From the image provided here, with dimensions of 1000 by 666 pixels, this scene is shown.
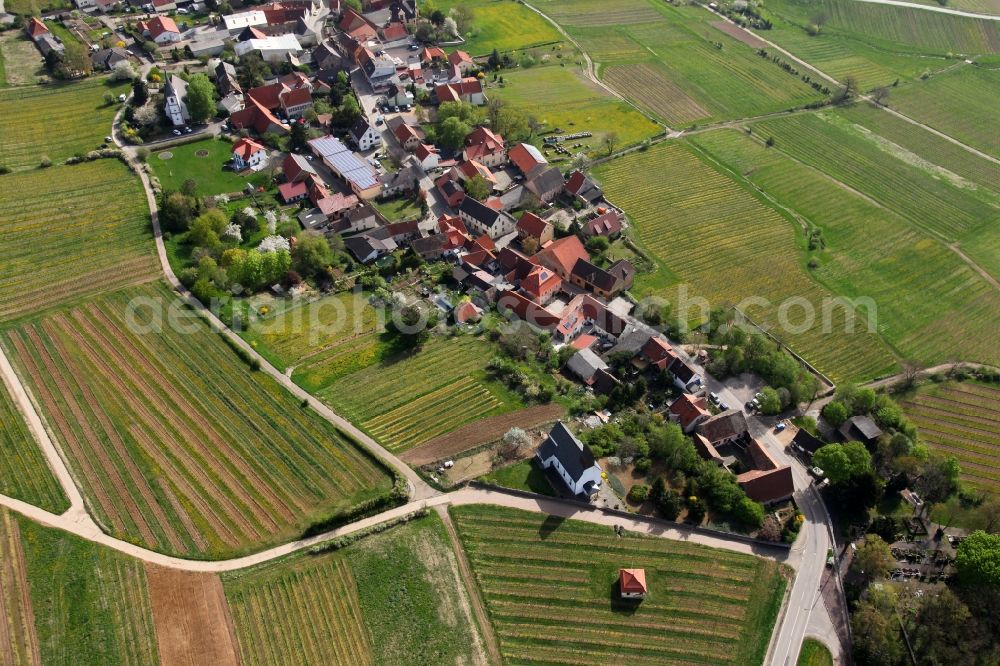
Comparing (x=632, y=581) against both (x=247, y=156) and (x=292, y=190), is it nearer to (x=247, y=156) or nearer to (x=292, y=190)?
(x=292, y=190)

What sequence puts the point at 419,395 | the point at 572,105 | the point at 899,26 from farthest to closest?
the point at 899,26 → the point at 572,105 → the point at 419,395

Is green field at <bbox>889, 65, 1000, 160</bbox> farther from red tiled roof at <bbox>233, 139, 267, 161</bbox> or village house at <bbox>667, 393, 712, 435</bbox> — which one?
red tiled roof at <bbox>233, 139, 267, 161</bbox>

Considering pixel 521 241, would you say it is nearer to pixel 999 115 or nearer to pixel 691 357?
pixel 691 357

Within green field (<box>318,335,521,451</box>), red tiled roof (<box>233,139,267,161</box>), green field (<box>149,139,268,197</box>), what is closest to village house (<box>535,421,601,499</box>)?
green field (<box>318,335,521,451</box>)

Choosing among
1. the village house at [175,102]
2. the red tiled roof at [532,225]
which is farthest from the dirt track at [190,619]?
the village house at [175,102]

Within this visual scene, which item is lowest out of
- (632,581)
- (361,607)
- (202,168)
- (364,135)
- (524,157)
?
(361,607)

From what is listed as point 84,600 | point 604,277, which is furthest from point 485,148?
point 84,600
